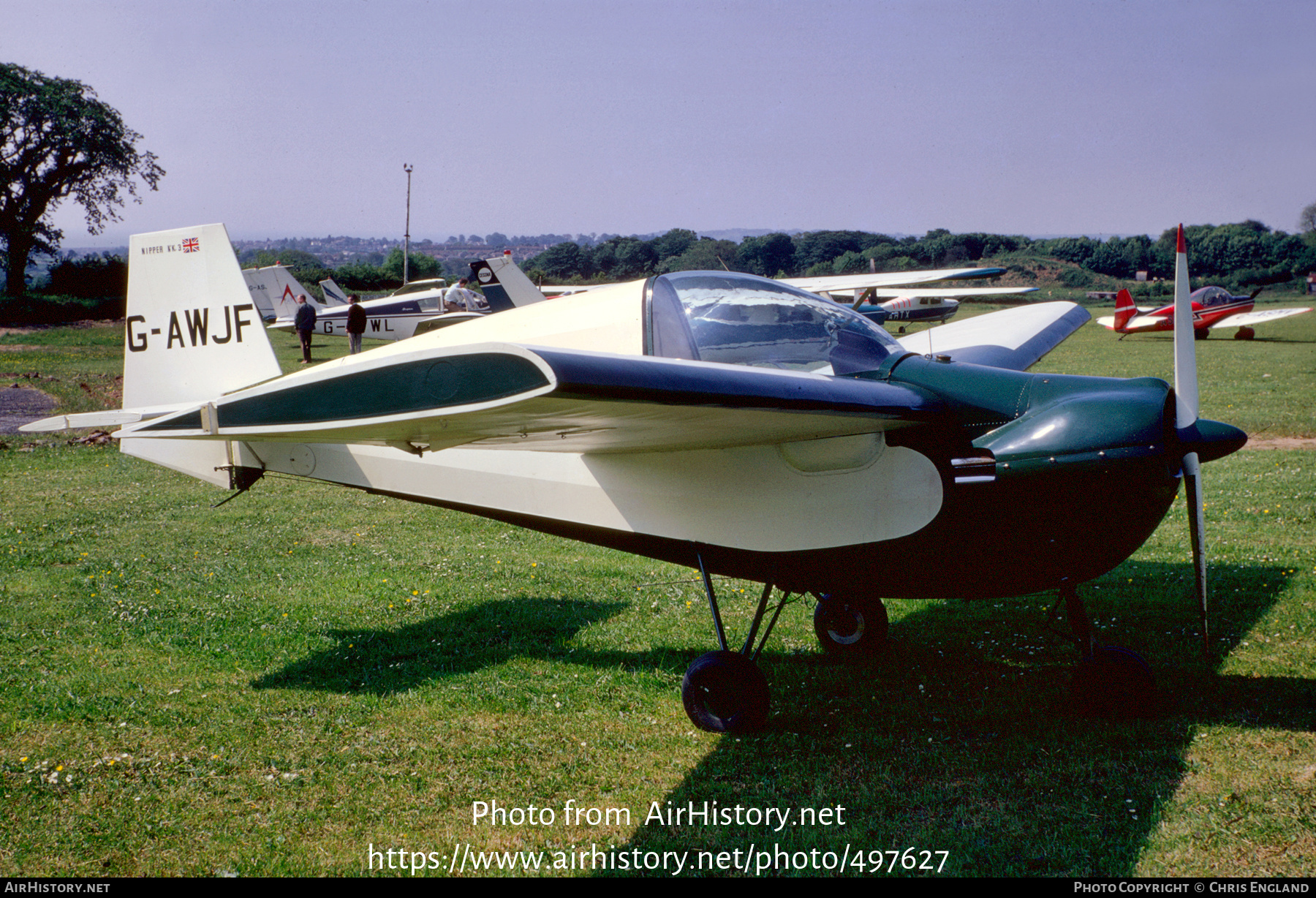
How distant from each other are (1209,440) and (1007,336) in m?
3.04

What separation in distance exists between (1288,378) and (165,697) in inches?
808

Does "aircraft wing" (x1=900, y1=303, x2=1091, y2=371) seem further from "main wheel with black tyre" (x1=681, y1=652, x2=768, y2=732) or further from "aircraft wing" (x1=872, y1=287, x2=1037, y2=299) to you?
"aircraft wing" (x1=872, y1=287, x2=1037, y2=299)

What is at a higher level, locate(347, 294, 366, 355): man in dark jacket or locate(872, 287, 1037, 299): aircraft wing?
locate(872, 287, 1037, 299): aircraft wing

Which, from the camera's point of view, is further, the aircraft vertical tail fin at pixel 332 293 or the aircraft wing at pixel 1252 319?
the aircraft vertical tail fin at pixel 332 293

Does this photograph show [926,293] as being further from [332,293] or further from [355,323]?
[332,293]

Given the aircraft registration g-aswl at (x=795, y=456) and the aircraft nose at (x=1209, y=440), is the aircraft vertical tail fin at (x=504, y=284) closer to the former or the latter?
the aircraft registration g-aswl at (x=795, y=456)

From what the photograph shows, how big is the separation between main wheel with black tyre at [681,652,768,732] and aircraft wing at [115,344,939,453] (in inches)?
50.1

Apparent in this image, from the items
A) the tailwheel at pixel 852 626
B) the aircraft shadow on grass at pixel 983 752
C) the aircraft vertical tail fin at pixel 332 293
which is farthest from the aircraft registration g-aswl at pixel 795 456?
the aircraft vertical tail fin at pixel 332 293

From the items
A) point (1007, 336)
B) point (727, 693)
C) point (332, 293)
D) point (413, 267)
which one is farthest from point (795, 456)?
point (413, 267)

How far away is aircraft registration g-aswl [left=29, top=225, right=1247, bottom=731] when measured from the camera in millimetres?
3365

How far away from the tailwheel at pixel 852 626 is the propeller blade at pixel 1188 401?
1.74 m

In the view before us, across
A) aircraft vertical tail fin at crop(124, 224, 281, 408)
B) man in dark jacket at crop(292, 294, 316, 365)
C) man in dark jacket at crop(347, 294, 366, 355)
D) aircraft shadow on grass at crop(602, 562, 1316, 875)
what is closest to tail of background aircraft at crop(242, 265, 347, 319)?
man in dark jacket at crop(347, 294, 366, 355)

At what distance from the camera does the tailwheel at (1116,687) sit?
14.3 ft

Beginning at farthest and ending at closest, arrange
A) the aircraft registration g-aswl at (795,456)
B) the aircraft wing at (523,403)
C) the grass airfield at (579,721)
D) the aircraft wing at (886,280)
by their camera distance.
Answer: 1. the aircraft wing at (886,280)
2. the grass airfield at (579,721)
3. the aircraft registration g-aswl at (795,456)
4. the aircraft wing at (523,403)
